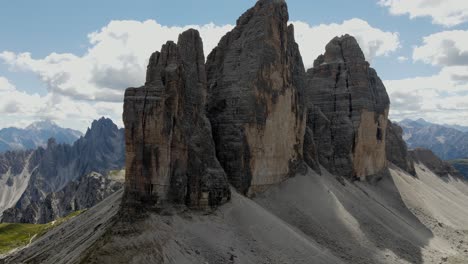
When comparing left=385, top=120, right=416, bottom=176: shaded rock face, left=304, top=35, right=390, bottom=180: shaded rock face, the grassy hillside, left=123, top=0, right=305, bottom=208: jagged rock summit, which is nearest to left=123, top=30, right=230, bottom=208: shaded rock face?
left=123, top=0, right=305, bottom=208: jagged rock summit

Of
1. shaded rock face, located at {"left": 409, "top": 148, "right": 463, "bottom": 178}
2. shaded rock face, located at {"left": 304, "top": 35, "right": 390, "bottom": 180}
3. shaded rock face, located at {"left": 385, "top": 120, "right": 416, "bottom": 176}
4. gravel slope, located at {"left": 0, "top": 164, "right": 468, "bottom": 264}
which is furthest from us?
shaded rock face, located at {"left": 409, "top": 148, "right": 463, "bottom": 178}

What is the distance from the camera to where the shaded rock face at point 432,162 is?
12240 cm

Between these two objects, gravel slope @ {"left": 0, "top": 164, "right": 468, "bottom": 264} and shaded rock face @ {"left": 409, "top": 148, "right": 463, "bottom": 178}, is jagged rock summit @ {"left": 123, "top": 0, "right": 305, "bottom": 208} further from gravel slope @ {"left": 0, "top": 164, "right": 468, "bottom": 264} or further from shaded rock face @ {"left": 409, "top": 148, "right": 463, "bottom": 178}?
shaded rock face @ {"left": 409, "top": 148, "right": 463, "bottom": 178}

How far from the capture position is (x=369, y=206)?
56.1m

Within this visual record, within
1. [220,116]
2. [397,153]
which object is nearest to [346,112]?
[397,153]

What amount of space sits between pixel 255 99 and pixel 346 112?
2959cm

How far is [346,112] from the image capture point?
72062 mm

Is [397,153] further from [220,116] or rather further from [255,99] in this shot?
[220,116]

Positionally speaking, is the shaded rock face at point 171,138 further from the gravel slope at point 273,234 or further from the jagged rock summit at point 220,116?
the gravel slope at point 273,234

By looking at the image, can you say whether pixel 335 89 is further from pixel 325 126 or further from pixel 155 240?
pixel 155 240

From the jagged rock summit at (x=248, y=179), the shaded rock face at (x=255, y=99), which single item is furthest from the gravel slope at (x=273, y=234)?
the shaded rock face at (x=255, y=99)

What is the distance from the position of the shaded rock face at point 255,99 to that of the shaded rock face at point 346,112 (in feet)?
50.1

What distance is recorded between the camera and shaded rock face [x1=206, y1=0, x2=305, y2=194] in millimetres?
46812

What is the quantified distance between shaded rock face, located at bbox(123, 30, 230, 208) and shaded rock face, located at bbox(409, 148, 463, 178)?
96.0m
